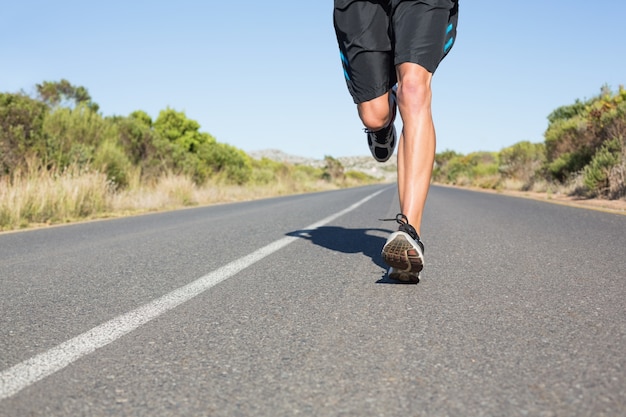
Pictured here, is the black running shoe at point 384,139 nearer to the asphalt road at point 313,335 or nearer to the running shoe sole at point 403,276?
the asphalt road at point 313,335

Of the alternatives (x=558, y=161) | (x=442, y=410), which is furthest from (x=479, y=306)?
(x=558, y=161)

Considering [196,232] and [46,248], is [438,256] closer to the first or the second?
[196,232]

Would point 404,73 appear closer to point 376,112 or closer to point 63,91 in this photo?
point 376,112

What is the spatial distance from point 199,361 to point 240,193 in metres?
18.0

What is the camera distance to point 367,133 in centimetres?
398

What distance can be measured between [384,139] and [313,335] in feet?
7.22

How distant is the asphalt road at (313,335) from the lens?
1.43m

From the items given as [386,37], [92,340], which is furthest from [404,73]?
[92,340]

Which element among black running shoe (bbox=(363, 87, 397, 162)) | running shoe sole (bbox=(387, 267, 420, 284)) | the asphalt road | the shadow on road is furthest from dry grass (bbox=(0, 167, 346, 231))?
running shoe sole (bbox=(387, 267, 420, 284))

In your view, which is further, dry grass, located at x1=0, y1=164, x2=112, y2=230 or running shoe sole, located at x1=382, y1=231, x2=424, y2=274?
dry grass, located at x1=0, y1=164, x2=112, y2=230

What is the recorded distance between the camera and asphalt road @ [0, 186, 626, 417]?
1.43m

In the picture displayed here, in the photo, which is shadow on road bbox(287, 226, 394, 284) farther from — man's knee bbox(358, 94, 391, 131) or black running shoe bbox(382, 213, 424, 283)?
man's knee bbox(358, 94, 391, 131)

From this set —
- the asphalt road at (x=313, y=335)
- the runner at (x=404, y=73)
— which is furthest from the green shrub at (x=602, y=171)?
the runner at (x=404, y=73)

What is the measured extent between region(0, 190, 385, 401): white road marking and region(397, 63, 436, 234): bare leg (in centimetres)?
120
